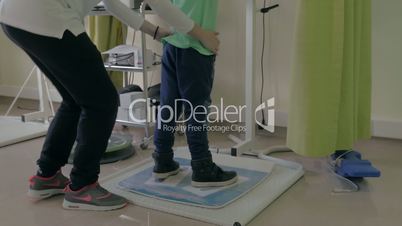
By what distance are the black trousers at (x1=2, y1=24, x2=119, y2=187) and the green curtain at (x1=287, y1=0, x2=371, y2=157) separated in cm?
66

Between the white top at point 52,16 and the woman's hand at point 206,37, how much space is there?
0.09 ft

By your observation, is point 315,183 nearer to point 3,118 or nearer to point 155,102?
point 155,102

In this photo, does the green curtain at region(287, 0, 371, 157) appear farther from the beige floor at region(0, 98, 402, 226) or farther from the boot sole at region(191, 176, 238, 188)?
the boot sole at region(191, 176, 238, 188)

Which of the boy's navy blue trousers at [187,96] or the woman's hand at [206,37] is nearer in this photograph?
the woman's hand at [206,37]

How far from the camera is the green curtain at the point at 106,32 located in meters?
2.49

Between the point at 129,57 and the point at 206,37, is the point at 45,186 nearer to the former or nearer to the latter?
the point at 206,37

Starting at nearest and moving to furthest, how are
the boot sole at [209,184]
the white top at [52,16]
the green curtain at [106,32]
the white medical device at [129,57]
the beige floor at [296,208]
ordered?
the white top at [52,16]
the beige floor at [296,208]
the boot sole at [209,184]
the white medical device at [129,57]
the green curtain at [106,32]

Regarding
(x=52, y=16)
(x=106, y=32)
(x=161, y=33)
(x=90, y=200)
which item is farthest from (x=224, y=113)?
(x=52, y=16)

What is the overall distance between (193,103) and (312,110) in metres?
0.42

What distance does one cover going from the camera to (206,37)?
4.51 feet

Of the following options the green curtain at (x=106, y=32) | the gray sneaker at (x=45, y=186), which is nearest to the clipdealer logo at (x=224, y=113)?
the green curtain at (x=106, y=32)

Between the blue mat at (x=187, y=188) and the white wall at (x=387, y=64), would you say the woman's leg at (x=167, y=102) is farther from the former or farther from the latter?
the white wall at (x=387, y=64)

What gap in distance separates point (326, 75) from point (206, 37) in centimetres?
45

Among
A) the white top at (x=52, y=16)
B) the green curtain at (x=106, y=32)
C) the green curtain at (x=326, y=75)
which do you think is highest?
the green curtain at (x=106, y=32)
